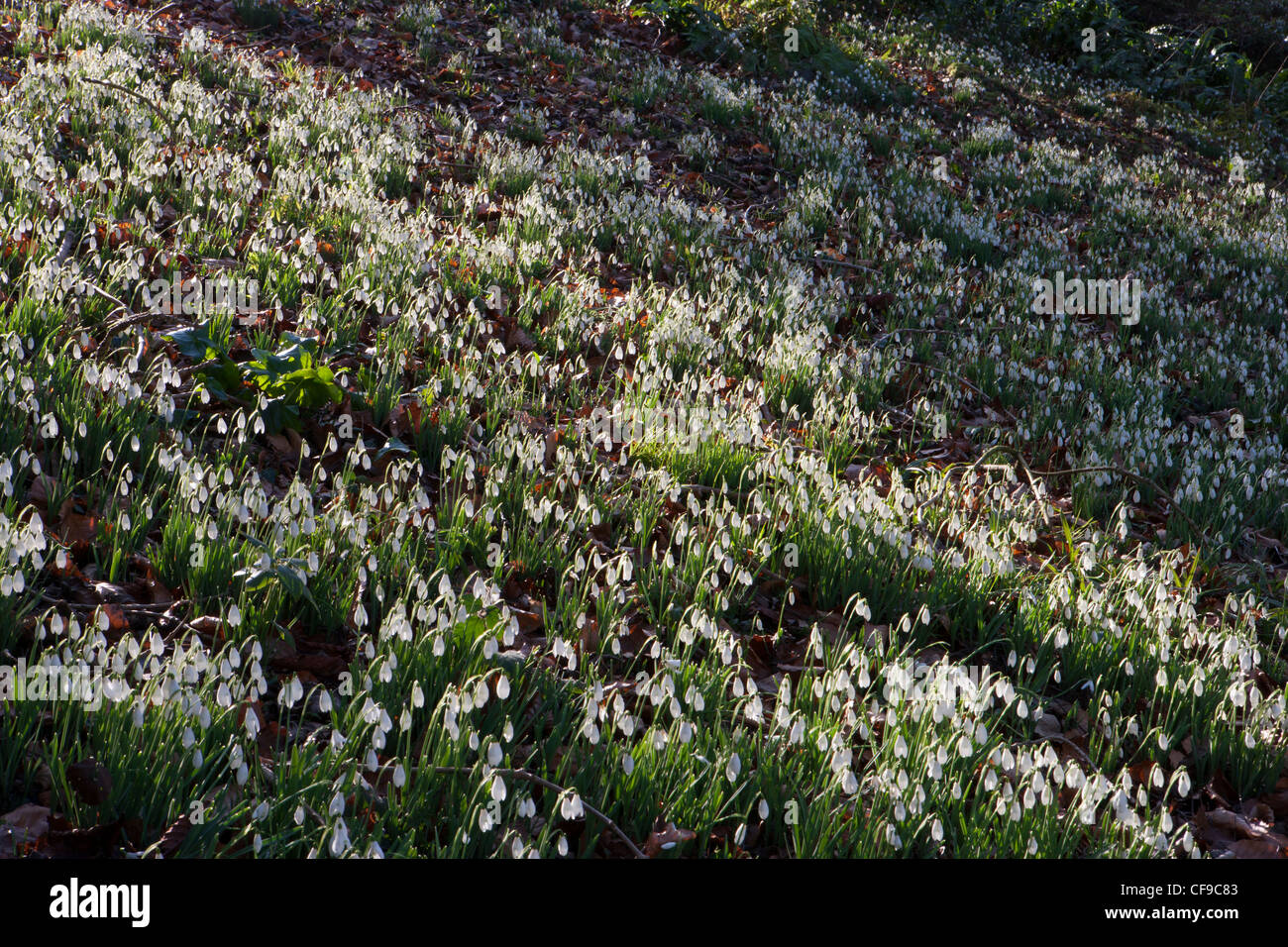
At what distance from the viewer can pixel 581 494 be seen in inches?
131

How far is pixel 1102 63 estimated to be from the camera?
18141 millimetres

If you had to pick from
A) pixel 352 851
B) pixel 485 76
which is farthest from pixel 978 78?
pixel 352 851

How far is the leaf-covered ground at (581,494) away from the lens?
2.24 metres
